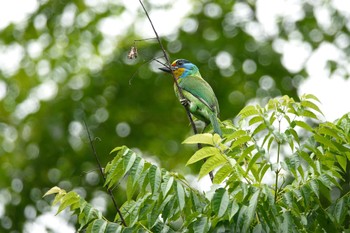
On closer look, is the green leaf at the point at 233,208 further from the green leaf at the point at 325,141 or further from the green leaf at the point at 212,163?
the green leaf at the point at 325,141

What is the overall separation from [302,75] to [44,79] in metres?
4.06

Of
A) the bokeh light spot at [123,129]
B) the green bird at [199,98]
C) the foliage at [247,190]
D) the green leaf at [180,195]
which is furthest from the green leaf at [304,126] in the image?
the bokeh light spot at [123,129]

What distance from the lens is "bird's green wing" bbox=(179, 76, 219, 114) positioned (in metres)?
6.62

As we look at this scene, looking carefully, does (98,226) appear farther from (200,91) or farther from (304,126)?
(200,91)

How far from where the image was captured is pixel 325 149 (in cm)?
454

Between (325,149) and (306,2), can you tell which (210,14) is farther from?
(325,149)

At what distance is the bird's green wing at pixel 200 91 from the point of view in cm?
662

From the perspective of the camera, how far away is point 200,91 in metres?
6.76

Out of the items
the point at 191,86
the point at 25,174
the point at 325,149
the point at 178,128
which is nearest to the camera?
the point at 325,149

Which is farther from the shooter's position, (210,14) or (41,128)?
(210,14)

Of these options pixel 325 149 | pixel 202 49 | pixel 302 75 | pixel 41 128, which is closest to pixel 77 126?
pixel 41 128

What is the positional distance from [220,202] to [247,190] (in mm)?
190

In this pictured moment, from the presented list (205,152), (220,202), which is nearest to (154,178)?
(205,152)

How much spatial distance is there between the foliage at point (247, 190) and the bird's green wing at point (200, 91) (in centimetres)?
215
